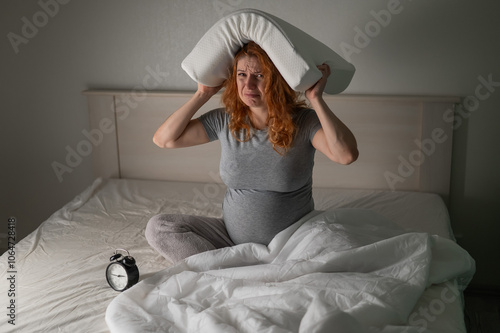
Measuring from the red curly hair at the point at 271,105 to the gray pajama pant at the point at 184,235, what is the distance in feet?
1.10

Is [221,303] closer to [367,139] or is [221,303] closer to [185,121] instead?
[185,121]

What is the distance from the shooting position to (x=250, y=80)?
1.94m

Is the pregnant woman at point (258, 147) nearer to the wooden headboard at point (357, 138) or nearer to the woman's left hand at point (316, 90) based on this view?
the woman's left hand at point (316, 90)

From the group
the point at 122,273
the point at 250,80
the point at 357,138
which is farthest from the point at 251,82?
the point at 357,138

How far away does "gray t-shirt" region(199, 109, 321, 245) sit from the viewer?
6.64 feet

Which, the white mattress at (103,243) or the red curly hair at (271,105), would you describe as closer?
the white mattress at (103,243)

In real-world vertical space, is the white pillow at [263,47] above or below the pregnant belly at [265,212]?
above

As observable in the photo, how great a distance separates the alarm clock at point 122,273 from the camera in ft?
6.13

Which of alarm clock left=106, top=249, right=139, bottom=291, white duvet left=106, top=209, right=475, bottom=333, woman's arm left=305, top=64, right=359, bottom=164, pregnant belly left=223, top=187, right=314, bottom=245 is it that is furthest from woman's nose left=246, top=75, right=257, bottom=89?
alarm clock left=106, top=249, right=139, bottom=291

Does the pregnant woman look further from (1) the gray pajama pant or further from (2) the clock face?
(2) the clock face

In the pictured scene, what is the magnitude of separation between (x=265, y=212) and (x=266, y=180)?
10 centimetres

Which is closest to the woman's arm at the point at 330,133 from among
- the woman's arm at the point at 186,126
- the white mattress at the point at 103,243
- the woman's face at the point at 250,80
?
the woman's face at the point at 250,80

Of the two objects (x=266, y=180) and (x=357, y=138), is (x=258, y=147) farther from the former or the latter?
(x=357, y=138)

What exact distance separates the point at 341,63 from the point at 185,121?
55cm
